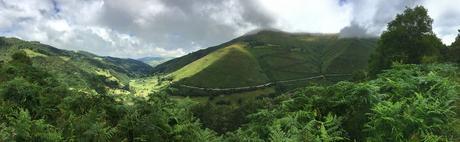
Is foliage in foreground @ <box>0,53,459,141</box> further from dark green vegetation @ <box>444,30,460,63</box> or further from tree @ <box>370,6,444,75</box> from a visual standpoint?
dark green vegetation @ <box>444,30,460,63</box>

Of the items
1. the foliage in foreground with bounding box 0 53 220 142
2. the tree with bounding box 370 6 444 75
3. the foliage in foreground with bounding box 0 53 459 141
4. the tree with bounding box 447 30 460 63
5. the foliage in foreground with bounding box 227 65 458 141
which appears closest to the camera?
the foliage in foreground with bounding box 227 65 458 141

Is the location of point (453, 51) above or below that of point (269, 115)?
above

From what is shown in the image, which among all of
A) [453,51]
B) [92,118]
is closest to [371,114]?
[92,118]

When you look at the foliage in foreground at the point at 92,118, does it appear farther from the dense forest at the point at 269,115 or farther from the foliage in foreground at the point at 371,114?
the foliage in foreground at the point at 371,114

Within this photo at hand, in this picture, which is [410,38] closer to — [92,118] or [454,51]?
[454,51]

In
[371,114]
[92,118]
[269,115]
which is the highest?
[371,114]

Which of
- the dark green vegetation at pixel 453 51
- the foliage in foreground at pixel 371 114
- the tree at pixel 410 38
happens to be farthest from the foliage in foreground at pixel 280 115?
the dark green vegetation at pixel 453 51

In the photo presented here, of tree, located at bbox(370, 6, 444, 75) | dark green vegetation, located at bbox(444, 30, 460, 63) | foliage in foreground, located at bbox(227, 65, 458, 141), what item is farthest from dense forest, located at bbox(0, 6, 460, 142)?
dark green vegetation, located at bbox(444, 30, 460, 63)

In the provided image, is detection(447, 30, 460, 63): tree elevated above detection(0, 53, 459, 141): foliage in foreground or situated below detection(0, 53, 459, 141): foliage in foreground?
above

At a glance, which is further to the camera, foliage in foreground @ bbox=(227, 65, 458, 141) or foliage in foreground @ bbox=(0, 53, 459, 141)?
foliage in foreground @ bbox=(0, 53, 459, 141)

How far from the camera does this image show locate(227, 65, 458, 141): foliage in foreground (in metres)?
12.9

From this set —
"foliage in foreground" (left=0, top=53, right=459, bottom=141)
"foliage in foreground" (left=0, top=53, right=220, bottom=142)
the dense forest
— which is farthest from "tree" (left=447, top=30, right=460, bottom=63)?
"foliage in foreground" (left=0, top=53, right=220, bottom=142)

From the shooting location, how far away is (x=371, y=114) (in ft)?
48.0

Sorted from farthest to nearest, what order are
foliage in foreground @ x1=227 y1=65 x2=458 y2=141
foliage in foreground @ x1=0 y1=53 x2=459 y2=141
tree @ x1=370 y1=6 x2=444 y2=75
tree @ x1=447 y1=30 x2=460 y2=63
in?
Answer: tree @ x1=447 y1=30 x2=460 y2=63 < tree @ x1=370 y1=6 x2=444 y2=75 < foliage in foreground @ x1=0 y1=53 x2=459 y2=141 < foliage in foreground @ x1=227 y1=65 x2=458 y2=141
